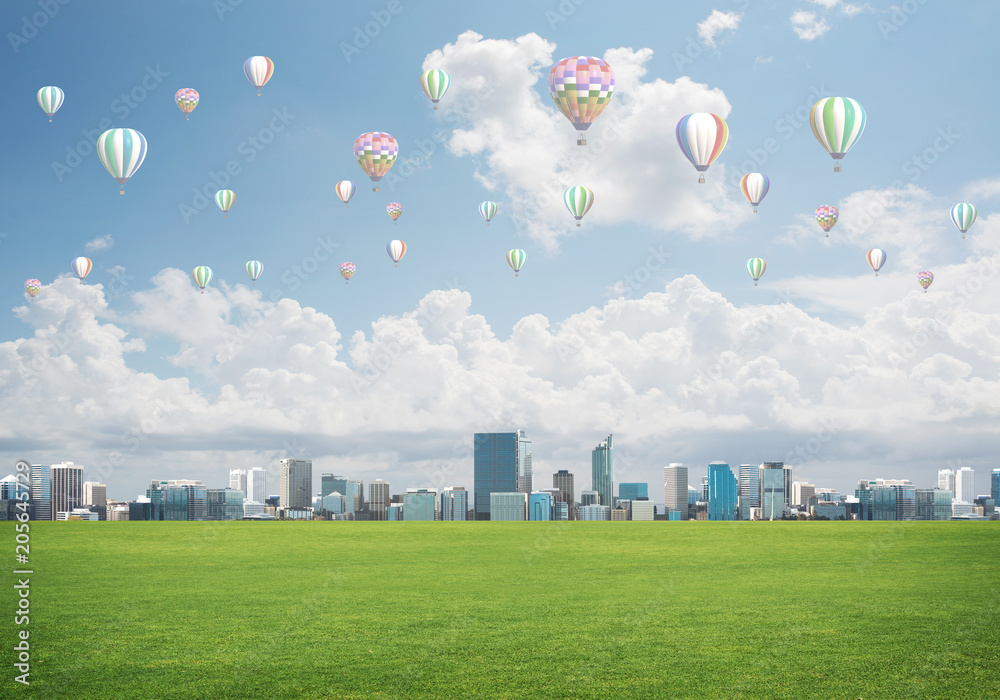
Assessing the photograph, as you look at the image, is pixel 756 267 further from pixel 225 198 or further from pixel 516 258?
pixel 225 198

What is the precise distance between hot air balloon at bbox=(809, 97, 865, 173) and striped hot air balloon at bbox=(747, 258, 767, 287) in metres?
17.4

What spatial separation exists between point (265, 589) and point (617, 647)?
1004cm

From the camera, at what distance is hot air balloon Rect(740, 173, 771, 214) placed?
51094 mm

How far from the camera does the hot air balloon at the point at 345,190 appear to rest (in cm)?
5897

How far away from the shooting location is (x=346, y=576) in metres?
21.2

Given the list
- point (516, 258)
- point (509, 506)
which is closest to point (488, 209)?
point (516, 258)

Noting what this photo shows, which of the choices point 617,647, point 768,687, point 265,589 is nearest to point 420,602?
point 265,589

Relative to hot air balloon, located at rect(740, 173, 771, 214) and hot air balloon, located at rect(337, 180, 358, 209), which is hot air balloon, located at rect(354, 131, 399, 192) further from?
hot air balloon, located at rect(740, 173, 771, 214)

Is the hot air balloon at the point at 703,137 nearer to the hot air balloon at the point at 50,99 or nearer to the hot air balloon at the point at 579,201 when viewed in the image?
the hot air balloon at the point at 579,201

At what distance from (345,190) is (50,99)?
1950 cm

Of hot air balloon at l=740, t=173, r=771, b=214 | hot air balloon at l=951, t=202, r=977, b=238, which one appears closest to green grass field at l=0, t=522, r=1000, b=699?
hot air balloon at l=740, t=173, r=771, b=214

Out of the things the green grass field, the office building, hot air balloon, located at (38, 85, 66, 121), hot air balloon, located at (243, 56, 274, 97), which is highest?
hot air balloon, located at (243, 56, 274, 97)

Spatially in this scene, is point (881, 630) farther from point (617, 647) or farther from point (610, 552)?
point (610, 552)

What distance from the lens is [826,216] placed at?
192 feet
